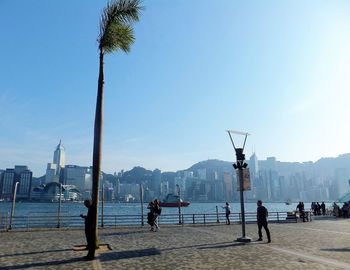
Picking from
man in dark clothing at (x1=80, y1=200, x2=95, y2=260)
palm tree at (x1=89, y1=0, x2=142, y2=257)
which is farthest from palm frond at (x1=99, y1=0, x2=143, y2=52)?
man in dark clothing at (x1=80, y1=200, x2=95, y2=260)

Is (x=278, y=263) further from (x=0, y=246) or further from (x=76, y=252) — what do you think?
(x=0, y=246)

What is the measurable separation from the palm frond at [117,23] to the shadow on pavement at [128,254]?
26.7 feet

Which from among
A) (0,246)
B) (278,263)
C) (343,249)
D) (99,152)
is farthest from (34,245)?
(343,249)

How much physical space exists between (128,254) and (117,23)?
900cm

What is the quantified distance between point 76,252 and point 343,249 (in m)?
9.64

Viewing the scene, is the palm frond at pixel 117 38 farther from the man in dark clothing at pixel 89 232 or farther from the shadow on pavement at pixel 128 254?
the shadow on pavement at pixel 128 254

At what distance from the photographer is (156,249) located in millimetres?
12930

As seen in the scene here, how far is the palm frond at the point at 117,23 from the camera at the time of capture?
14172 millimetres

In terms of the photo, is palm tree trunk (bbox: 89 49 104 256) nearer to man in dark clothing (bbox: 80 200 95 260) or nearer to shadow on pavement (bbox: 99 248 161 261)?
man in dark clothing (bbox: 80 200 95 260)

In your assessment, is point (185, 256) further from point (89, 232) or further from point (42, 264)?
point (42, 264)

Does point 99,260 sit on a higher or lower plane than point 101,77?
lower

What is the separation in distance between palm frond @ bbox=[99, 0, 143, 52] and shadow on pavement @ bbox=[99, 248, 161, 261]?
814 cm

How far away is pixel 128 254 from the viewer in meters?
11.8

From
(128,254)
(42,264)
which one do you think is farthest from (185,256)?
(42,264)
